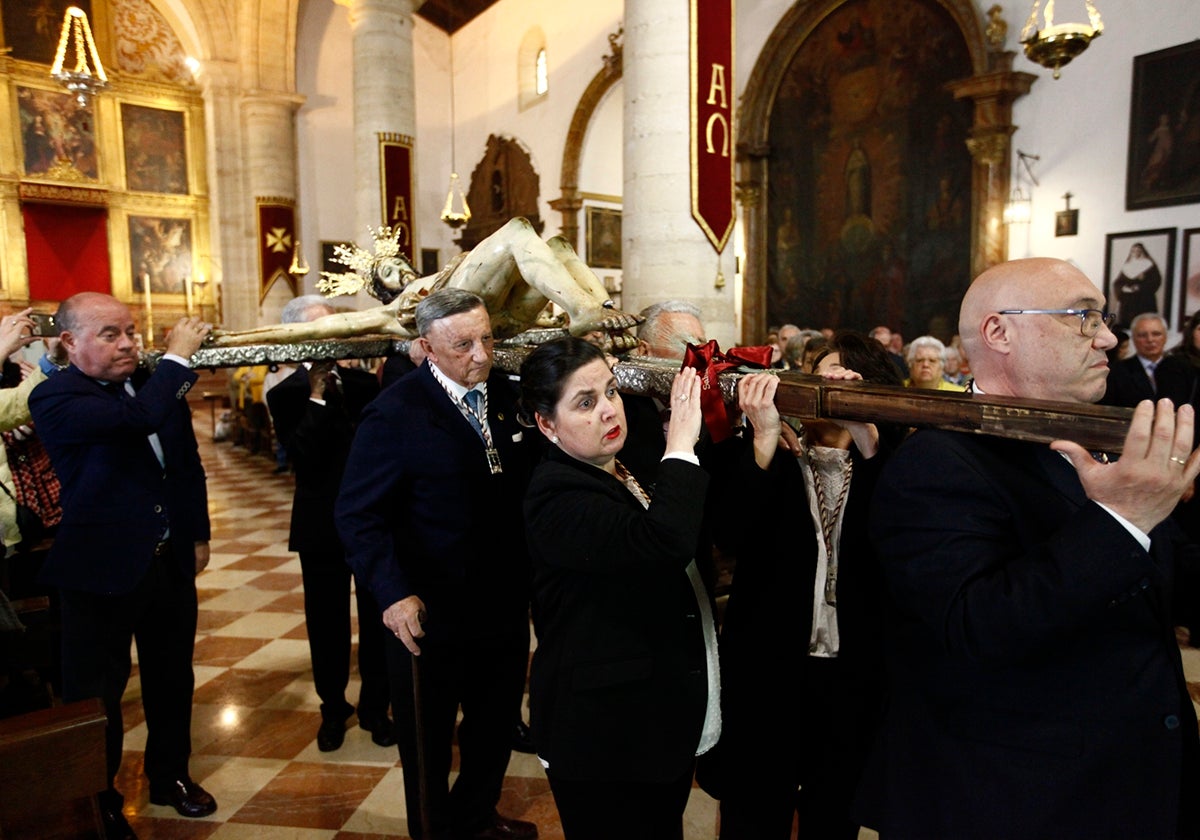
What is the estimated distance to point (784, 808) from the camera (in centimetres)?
207

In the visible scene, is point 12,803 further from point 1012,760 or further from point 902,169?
point 902,169

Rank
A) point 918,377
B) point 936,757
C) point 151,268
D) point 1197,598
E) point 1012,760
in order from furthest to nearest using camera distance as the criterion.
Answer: point 151,268 < point 918,377 < point 1197,598 < point 936,757 < point 1012,760

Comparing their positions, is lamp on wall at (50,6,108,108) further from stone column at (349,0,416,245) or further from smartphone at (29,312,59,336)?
smartphone at (29,312,59,336)

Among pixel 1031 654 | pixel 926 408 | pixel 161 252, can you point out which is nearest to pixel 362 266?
pixel 926 408

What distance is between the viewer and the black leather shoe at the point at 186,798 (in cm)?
294

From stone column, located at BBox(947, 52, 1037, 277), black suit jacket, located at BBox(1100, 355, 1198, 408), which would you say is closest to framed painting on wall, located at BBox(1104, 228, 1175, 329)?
stone column, located at BBox(947, 52, 1037, 277)

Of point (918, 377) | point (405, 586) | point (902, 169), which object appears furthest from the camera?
point (902, 169)

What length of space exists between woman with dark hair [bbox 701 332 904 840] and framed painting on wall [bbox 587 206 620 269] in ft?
46.6

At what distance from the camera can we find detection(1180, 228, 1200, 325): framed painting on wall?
737 centimetres

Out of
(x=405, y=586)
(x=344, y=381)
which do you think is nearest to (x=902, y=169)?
(x=344, y=381)

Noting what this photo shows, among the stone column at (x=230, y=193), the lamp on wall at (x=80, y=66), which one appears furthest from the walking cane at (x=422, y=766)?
the stone column at (x=230, y=193)

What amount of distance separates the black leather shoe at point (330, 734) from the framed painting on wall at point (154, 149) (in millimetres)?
20491

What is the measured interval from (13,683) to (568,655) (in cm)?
288

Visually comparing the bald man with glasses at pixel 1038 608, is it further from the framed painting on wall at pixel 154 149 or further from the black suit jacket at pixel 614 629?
the framed painting on wall at pixel 154 149
